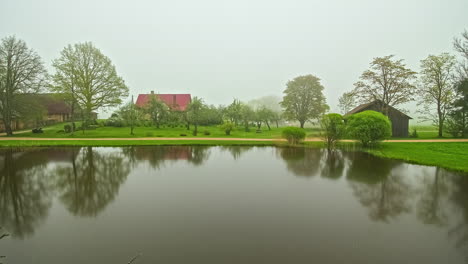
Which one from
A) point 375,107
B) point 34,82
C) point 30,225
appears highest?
point 34,82

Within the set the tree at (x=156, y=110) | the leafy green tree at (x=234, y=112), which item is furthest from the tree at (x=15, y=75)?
the leafy green tree at (x=234, y=112)

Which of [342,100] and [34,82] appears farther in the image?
[342,100]

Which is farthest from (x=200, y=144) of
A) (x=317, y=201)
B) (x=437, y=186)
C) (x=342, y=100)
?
(x=342, y=100)

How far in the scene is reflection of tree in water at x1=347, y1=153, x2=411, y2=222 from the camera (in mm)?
7364

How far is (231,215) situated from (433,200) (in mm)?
7737

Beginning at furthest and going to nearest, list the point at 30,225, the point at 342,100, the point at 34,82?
the point at 342,100
the point at 34,82
the point at 30,225

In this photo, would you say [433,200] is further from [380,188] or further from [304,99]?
[304,99]

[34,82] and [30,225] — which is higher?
[34,82]

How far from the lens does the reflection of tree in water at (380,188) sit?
290 inches

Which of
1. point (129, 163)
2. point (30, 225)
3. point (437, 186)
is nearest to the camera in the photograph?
point (30, 225)

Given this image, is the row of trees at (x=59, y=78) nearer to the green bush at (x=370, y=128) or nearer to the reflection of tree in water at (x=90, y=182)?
the reflection of tree in water at (x=90, y=182)

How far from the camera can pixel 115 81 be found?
34.5 meters

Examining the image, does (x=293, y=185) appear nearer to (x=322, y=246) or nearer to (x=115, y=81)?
(x=322, y=246)

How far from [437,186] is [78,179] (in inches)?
653
